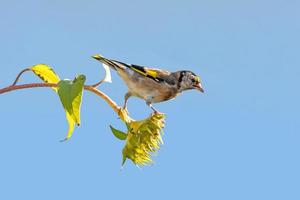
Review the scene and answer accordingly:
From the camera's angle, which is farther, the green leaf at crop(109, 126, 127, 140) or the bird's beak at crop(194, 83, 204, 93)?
the bird's beak at crop(194, 83, 204, 93)

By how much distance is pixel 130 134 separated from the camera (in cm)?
530

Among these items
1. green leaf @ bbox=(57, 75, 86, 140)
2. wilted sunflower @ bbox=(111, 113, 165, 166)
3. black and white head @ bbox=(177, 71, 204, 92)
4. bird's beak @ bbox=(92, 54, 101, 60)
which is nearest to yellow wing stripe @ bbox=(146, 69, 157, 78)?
black and white head @ bbox=(177, 71, 204, 92)

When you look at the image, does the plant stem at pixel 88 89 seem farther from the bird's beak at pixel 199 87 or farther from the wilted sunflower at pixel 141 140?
the bird's beak at pixel 199 87

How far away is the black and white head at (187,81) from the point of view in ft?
28.6

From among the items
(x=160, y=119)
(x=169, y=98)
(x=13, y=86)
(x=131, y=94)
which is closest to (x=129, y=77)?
(x=131, y=94)

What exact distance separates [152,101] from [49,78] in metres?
2.80

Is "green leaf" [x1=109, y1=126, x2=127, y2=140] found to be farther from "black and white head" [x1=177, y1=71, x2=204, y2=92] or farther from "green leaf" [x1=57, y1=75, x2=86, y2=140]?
"black and white head" [x1=177, y1=71, x2=204, y2=92]

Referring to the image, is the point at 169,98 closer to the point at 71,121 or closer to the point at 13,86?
the point at 71,121

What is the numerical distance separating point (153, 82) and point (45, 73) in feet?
10.4

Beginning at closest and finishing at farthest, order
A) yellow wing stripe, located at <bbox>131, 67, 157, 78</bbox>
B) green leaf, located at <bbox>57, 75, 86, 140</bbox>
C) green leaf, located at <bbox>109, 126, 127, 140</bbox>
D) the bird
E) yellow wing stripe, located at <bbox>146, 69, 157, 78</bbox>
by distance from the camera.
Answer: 1. green leaf, located at <bbox>57, 75, 86, 140</bbox>
2. green leaf, located at <bbox>109, 126, 127, 140</bbox>
3. the bird
4. yellow wing stripe, located at <bbox>131, 67, 157, 78</bbox>
5. yellow wing stripe, located at <bbox>146, 69, 157, 78</bbox>

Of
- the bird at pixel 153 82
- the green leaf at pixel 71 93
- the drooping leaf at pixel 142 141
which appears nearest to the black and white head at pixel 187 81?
the bird at pixel 153 82

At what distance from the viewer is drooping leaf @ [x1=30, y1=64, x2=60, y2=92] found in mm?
5277

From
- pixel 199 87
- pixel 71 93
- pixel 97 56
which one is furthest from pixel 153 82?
pixel 71 93

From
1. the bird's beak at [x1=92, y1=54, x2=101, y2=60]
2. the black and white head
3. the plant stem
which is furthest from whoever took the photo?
the black and white head
